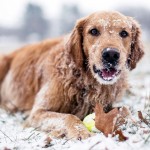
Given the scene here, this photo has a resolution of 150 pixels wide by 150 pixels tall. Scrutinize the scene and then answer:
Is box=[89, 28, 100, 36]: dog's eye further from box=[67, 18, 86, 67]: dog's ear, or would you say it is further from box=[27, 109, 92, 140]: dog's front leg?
box=[27, 109, 92, 140]: dog's front leg

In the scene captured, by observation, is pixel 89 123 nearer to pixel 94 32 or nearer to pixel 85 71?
pixel 85 71

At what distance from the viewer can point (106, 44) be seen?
504cm

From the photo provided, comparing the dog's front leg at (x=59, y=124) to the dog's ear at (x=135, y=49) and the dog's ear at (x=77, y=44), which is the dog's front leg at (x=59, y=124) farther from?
the dog's ear at (x=135, y=49)

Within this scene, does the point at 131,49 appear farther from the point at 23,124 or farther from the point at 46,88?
the point at 23,124

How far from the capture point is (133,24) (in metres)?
5.88

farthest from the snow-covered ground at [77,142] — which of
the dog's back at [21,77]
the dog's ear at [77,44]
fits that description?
the dog's ear at [77,44]

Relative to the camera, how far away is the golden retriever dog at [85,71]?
5.07 metres

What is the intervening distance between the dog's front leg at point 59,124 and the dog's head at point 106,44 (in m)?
0.67

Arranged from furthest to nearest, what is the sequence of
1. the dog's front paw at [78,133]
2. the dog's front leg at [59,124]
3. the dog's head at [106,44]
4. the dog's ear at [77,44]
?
the dog's ear at [77,44] < the dog's head at [106,44] < the dog's front leg at [59,124] < the dog's front paw at [78,133]

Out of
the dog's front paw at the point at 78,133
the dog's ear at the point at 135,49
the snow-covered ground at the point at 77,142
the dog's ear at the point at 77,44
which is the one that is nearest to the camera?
the snow-covered ground at the point at 77,142

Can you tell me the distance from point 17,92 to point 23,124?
1335 mm

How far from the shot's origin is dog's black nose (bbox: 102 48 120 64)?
4.90 metres

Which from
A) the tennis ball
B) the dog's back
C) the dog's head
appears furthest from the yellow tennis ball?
the dog's back

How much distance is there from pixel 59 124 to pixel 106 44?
44.9 inches
